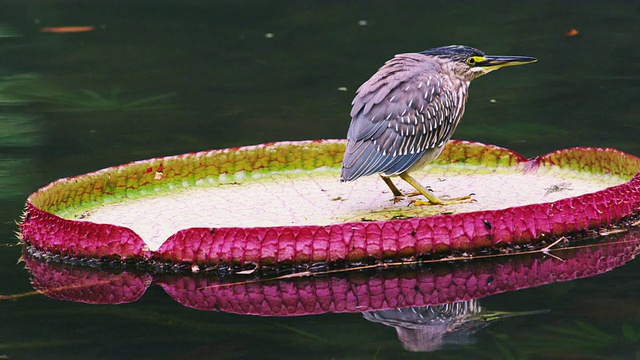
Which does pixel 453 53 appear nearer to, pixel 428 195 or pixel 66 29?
pixel 428 195

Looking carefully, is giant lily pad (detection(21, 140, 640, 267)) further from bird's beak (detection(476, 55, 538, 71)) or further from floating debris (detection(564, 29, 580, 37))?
floating debris (detection(564, 29, 580, 37))

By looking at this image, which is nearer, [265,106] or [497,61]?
[497,61]

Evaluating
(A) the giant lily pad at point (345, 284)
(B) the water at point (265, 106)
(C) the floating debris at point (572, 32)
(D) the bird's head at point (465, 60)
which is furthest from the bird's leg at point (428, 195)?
(C) the floating debris at point (572, 32)

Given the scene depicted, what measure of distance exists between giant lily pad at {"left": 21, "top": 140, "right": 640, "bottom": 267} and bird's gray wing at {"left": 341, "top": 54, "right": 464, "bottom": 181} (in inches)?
11.9

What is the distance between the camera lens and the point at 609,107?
9.37 metres

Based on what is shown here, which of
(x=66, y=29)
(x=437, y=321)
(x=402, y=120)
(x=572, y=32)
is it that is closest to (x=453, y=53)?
(x=402, y=120)

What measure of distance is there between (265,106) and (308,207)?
3156 millimetres

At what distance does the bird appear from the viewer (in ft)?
21.9

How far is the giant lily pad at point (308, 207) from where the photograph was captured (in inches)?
237

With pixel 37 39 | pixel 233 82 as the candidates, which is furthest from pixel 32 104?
pixel 37 39

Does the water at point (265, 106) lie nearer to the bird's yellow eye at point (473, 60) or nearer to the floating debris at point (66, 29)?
the floating debris at point (66, 29)

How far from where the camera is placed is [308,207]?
692cm

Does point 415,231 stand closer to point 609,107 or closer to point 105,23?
point 609,107

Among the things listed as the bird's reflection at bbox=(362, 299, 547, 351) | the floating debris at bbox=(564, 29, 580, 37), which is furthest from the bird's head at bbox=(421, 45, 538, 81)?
the floating debris at bbox=(564, 29, 580, 37)
